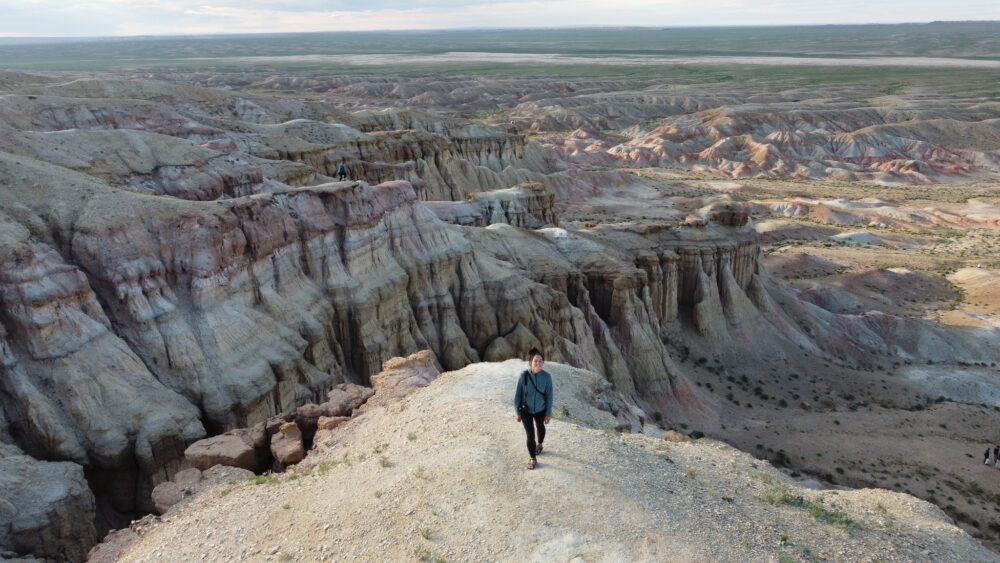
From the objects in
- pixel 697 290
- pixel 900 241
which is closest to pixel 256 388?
pixel 697 290

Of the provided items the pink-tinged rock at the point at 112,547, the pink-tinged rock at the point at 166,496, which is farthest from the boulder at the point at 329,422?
the pink-tinged rock at the point at 112,547

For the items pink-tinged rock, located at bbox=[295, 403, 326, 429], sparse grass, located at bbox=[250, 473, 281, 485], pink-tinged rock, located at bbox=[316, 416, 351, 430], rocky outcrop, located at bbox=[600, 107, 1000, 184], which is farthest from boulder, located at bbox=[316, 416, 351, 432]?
rocky outcrop, located at bbox=[600, 107, 1000, 184]

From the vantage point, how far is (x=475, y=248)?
1206 inches

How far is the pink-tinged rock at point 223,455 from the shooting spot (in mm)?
14984

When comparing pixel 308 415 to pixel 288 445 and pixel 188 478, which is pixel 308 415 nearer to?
pixel 288 445

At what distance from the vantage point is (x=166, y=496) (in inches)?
530

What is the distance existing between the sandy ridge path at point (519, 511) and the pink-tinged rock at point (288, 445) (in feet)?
2.45

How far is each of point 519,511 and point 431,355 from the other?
10.3m

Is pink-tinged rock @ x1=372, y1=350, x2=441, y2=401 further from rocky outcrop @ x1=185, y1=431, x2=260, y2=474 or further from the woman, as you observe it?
the woman

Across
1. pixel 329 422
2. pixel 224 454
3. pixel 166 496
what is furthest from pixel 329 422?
pixel 166 496

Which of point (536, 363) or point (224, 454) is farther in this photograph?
point (224, 454)

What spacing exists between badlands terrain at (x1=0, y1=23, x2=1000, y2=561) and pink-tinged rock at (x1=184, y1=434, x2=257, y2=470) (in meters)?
0.38

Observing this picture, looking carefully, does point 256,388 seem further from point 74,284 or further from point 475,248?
point 475,248

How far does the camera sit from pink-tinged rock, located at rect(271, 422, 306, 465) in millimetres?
14766
